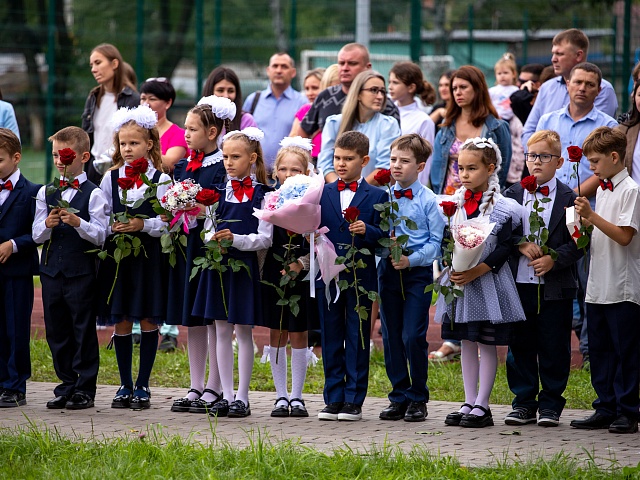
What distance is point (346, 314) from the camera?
266 inches

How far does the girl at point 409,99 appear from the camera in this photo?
913 cm

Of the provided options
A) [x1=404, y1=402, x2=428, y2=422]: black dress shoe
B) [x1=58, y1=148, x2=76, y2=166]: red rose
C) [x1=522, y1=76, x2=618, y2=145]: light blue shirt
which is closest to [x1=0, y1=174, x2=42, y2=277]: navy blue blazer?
[x1=58, y1=148, x2=76, y2=166]: red rose

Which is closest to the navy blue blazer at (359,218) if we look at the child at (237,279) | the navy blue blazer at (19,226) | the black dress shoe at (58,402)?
the child at (237,279)

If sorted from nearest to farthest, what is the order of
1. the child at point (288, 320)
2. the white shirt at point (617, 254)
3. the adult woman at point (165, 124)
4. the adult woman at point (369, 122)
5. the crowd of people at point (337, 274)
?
the white shirt at point (617, 254), the crowd of people at point (337, 274), the child at point (288, 320), the adult woman at point (369, 122), the adult woman at point (165, 124)

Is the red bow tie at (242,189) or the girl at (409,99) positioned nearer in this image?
the red bow tie at (242,189)

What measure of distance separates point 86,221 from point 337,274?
1.73 meters

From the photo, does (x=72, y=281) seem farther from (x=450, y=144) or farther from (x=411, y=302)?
(x=450, y=144)

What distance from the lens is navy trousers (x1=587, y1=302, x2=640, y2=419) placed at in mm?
6363

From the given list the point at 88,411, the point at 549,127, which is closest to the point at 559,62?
the point at 549,127

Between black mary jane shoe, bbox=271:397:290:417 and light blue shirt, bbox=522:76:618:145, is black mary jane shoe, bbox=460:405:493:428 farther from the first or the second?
light blue shirt, bbox=522:76:618:145

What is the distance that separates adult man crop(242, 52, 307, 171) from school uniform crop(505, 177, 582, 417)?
3.75m

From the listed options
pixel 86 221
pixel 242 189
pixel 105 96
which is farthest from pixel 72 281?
pixel 105 96

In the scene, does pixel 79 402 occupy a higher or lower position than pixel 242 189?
lower

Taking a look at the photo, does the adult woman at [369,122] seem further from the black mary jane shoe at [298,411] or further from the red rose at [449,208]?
the black mary jane shoe at [298,411]
